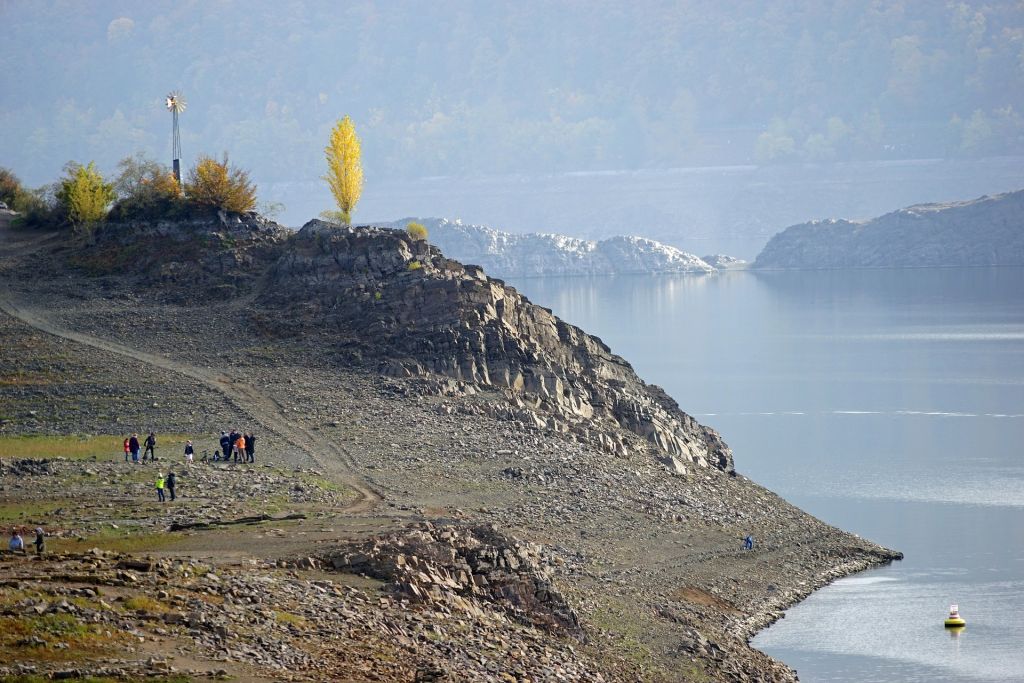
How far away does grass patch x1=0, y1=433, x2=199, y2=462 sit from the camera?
51625 mm

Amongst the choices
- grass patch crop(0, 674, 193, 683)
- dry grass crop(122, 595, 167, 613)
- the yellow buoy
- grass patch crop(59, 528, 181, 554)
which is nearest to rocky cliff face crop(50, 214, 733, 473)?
the yellow buoy

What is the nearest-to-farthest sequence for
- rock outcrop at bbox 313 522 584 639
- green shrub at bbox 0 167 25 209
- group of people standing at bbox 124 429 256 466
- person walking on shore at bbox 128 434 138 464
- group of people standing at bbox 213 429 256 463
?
rock outcrop at bbox 313 522 584 639
person walking on shore at bbox 128 434 138 464
group of people standing at bbox 124 429 256 466
group of people standing at bbox 213 429 256 463
green shrub at bbox 0 167 25 209

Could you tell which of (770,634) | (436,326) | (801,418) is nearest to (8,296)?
(436,326)

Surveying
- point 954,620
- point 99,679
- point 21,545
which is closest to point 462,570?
point 21,545

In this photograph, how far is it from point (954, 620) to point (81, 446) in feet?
91.1

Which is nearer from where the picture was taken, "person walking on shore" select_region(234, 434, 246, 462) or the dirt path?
the dirt path

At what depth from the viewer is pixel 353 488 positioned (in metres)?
50.1

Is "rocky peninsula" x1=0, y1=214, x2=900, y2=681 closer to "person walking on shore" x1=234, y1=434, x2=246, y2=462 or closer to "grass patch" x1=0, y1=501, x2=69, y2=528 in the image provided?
"grass patch" x1=0, y1=501, x2=69, y2=528

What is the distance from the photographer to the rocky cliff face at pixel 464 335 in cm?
6406

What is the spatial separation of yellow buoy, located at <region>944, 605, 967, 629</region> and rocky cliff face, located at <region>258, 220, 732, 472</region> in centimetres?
1439

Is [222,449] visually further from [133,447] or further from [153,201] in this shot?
[153,201]

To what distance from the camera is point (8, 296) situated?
6856 centimetres

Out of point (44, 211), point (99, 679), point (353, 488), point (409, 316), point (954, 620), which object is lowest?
point (954, 620)

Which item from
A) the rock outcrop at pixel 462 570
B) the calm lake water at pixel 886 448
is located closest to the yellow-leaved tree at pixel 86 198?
the calm lake water at pixel 886 448
